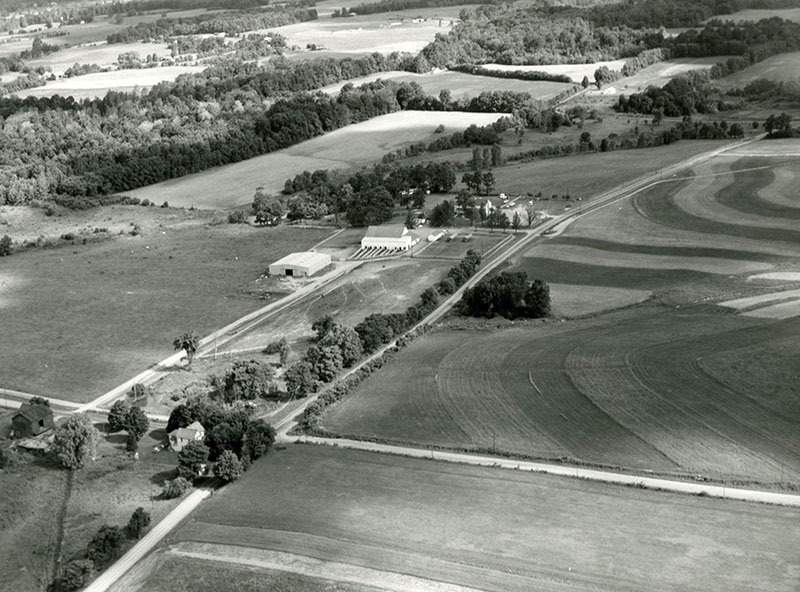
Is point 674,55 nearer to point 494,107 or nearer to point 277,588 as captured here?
point 494,107

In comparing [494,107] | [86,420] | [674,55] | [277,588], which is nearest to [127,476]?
[86,420]

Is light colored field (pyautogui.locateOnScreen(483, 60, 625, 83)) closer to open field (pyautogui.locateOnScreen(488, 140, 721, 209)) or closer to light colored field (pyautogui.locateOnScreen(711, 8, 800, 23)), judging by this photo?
light colored field (pyautogui.locateOnScreen(711, 8, 800, 23))

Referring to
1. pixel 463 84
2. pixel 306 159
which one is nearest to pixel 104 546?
pixel 306 159

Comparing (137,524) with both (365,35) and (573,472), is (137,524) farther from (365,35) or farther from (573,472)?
(365,35)

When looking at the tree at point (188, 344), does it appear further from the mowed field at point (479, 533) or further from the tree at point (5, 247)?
the tree at point (5, 247)

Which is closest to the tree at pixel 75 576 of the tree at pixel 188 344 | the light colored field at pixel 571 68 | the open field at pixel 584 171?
the tree at pixel 188 344
